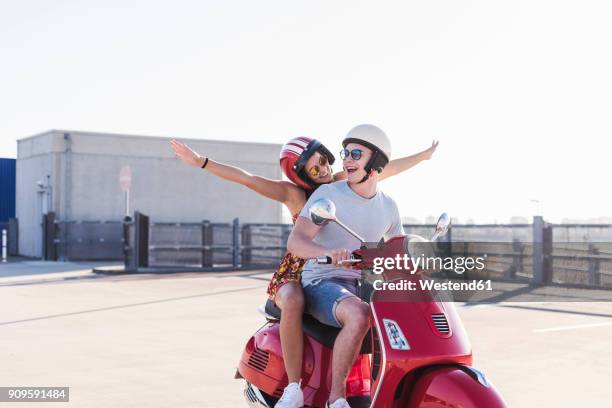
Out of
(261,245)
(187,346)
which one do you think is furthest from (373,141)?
(261,245)

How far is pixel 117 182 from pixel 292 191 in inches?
903

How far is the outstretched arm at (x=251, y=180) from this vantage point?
5.12 metres

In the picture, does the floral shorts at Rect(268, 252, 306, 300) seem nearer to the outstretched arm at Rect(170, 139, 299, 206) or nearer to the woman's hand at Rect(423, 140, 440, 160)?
the outstretched arm at Rect(170, 139, 299, 206)

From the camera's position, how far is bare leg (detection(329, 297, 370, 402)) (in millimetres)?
4129

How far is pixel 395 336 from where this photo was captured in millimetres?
3832

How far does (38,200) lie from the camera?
2744 centimetres

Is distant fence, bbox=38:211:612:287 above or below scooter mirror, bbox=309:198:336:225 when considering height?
below

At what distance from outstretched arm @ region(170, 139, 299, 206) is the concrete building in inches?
863

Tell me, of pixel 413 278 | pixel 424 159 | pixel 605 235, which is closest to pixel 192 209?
pixel 605 235

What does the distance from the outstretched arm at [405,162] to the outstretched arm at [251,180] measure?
0.76 meters

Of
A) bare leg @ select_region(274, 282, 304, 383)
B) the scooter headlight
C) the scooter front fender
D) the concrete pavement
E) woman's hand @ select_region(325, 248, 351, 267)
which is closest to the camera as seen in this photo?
the scooter front fender

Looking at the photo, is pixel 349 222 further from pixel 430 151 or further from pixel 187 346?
pixel 187 346

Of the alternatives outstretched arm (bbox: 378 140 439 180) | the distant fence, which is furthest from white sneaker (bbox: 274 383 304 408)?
the distant fence

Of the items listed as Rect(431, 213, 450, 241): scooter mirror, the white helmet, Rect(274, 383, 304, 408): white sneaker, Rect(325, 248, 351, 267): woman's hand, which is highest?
the white helmet
